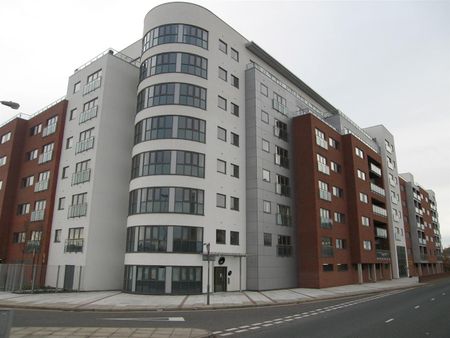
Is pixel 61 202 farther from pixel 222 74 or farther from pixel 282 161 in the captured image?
pixel 282 161

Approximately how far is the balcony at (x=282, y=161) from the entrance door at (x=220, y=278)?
13284 mm

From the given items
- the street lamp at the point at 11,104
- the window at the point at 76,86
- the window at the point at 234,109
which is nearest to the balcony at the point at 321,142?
the window at the point at 234,109

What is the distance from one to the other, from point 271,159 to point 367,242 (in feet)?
61.7

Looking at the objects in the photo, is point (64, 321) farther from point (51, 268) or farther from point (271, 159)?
point (271, 159)

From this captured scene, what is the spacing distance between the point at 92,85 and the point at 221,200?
1823 cm

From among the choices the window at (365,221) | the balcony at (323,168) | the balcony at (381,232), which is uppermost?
the balcony at (323,168)

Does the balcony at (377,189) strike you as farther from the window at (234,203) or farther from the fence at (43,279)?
the fence at (43,279)

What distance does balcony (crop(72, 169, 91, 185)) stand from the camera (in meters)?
33.0

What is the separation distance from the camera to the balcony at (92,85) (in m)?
35.6

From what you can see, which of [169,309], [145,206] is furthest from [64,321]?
[145,206]

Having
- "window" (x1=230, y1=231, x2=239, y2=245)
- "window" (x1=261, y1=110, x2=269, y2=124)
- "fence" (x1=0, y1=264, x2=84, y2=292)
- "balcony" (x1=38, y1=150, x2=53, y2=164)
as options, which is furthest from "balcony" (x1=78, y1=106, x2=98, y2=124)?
"window" (x1=230, y1=231, x2=239, y2=245)

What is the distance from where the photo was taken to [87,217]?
1249 inches

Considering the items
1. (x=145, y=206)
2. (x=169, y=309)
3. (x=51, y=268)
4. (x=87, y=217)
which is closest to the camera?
(x=169, y=309)

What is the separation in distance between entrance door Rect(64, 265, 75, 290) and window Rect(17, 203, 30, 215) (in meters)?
12.0
